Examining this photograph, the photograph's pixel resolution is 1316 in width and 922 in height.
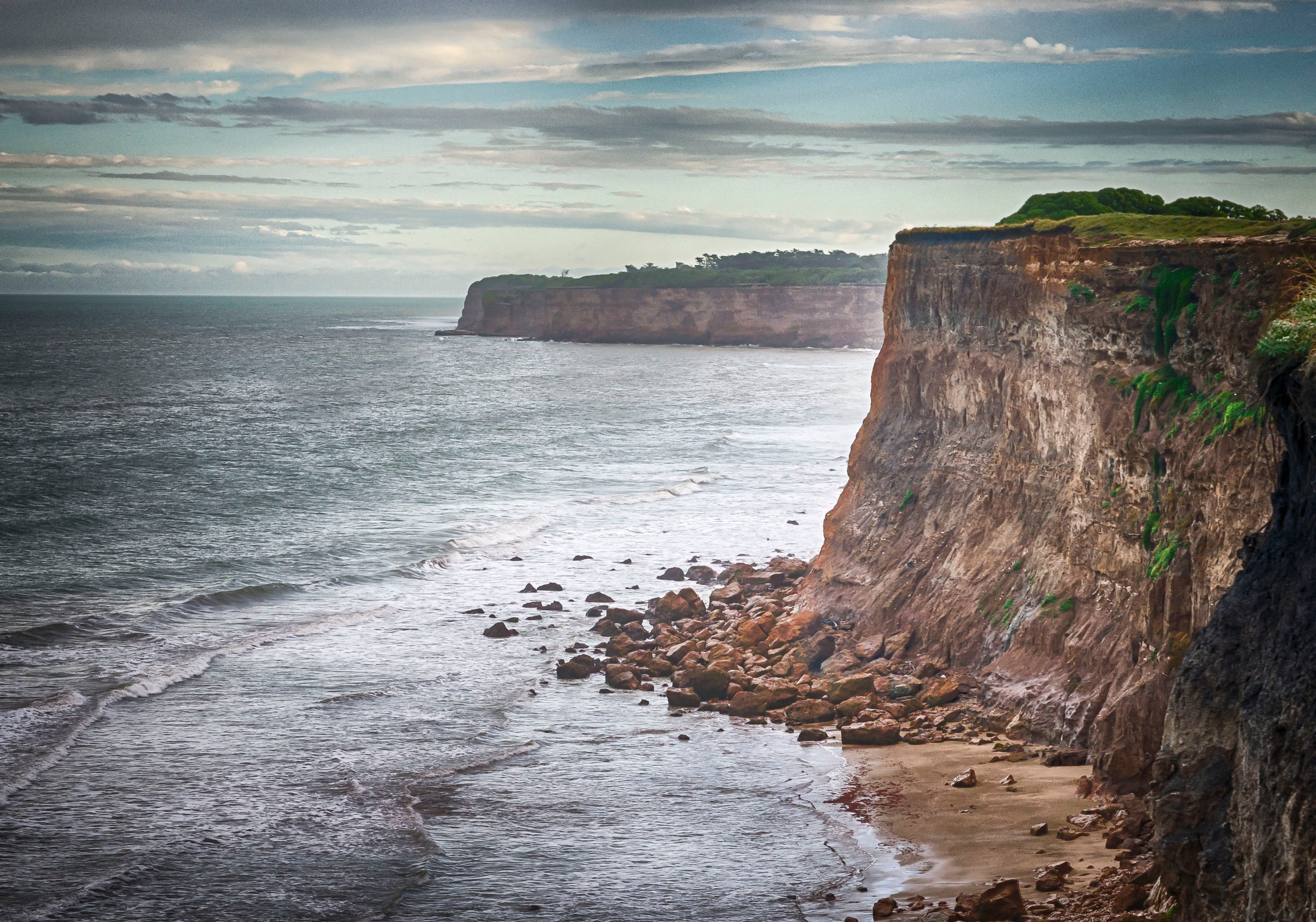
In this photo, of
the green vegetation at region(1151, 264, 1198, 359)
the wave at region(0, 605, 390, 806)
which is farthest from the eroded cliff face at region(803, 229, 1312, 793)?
the wave at region(0, 605, 390, 806)

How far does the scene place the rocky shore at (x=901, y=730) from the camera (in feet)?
43.6

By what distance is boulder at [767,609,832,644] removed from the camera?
25.0 meters

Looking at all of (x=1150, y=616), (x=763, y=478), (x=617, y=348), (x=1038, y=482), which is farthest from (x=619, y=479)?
(x=617, y=348)

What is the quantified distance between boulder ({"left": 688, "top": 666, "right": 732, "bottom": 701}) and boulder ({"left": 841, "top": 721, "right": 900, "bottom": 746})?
323cm

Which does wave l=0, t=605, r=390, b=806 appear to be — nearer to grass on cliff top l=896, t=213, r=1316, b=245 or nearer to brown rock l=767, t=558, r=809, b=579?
brown rock l=767, t=558, r=809, b=579

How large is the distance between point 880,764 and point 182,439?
54.4m

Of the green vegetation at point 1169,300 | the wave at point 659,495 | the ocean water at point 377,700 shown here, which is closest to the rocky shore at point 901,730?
the ocean water at point 377,700

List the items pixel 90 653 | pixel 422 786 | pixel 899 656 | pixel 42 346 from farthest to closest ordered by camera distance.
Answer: pixel 42 346, pixel 90 653, pixel 899 656, pixel 422 786

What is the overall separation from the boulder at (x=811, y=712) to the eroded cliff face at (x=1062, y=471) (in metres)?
2.71

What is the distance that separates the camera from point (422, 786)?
18.5 m

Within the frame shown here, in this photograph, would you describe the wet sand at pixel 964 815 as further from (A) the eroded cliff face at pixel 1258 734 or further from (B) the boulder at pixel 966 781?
(A) the eroded cliff face at pixel 1258 734

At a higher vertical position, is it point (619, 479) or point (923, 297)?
point (923, 297)

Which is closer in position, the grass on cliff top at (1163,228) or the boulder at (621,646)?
the grass on cliff top at (1163,228)

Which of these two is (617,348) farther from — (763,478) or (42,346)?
(763,478)
